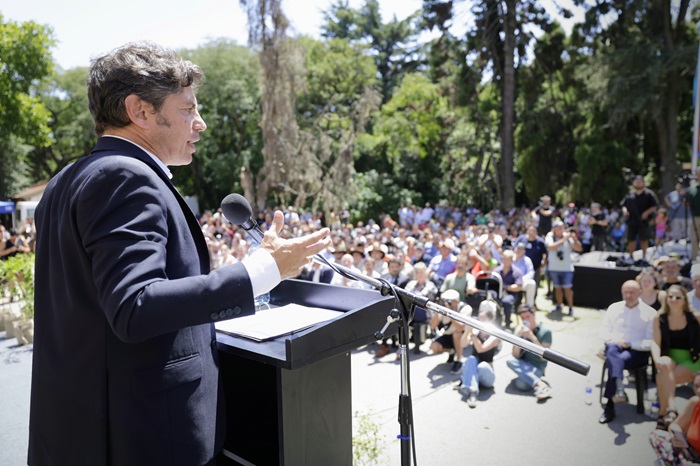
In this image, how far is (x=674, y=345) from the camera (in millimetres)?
4855

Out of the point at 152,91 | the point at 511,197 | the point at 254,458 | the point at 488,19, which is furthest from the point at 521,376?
the point at 488,19

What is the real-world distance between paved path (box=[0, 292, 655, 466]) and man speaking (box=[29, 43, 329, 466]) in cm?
257

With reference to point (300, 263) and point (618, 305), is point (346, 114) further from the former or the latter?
point (300, 263)

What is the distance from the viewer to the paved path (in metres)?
4.11

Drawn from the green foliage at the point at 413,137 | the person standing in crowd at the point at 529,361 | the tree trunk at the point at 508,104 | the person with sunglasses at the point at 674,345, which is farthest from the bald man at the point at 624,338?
the green foliage at the point at 413,137

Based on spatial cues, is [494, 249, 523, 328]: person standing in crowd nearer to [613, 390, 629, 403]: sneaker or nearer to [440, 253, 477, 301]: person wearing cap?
[440, 253, 477, 301]: person wearing cap

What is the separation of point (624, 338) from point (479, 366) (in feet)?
5.07

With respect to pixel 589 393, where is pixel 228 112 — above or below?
above

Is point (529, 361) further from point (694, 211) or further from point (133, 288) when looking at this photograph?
point (133, 288)

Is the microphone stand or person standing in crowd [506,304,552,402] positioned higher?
the microphone stand

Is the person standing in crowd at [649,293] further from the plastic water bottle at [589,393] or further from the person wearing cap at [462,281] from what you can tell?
the person wearing cap at [462,281]

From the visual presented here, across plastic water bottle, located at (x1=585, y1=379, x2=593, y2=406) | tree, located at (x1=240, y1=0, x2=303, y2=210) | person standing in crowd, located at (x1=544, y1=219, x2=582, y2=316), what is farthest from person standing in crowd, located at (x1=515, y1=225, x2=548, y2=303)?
tree, located at (x1=240, y1=0, x2=303, y2=210)

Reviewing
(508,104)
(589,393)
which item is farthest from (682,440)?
(508,104)

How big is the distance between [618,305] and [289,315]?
469 centimetres
